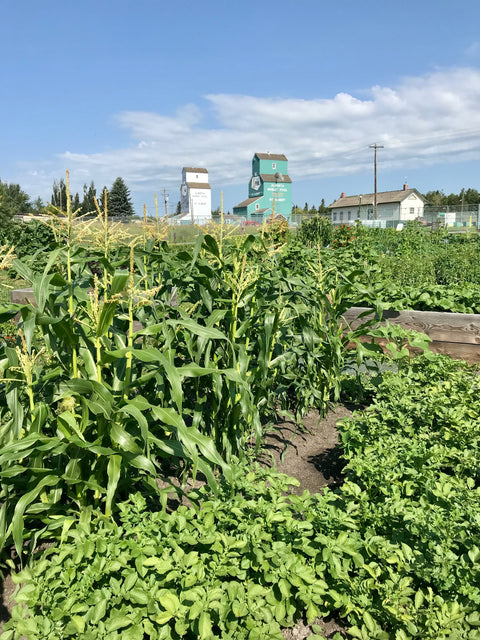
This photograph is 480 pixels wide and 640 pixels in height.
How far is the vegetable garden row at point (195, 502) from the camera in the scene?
150cm

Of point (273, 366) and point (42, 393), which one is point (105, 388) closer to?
point (42, 393)

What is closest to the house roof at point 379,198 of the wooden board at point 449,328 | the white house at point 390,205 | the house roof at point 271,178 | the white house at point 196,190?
the white house at point 390,205

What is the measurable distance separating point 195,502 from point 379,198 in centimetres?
7451

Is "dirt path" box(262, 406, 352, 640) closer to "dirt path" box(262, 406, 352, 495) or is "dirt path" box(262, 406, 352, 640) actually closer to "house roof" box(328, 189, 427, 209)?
"dirt path" box(262, 406, 352, 495)

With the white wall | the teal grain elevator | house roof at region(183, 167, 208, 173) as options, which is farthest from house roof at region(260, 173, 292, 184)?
house roof at region(183, 167, 208, 173)

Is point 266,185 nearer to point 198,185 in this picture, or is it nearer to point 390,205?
point 198,185

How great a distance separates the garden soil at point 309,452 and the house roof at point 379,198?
222ft

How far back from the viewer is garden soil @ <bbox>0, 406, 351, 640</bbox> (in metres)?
2.81

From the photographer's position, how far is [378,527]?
6.43ft

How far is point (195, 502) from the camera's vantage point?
2.11 m

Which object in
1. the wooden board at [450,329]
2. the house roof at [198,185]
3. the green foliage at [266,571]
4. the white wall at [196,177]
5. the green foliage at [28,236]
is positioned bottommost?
the green foliage at [266,571]

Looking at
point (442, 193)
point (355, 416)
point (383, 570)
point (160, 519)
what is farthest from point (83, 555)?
point (442, 193)

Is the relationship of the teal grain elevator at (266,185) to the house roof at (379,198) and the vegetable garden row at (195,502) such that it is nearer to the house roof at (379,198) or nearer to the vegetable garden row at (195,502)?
the house roof at (379,198)

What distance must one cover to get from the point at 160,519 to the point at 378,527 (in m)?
0.95
